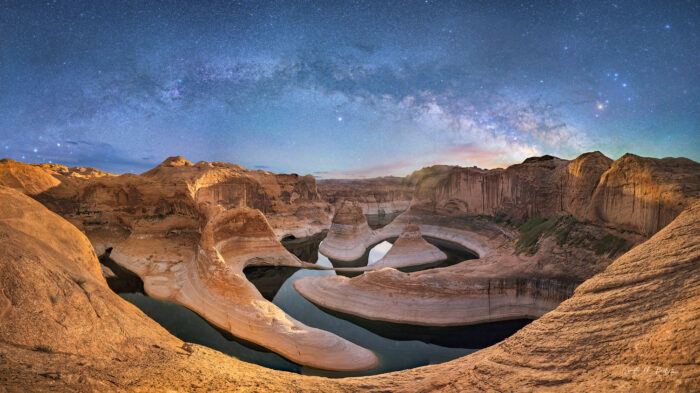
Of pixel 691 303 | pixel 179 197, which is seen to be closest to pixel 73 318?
pixel 691 303

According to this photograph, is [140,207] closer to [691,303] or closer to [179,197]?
[179,197]

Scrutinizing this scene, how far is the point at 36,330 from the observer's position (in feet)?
8.45

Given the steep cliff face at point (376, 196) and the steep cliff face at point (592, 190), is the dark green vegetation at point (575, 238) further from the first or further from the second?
the steep cliff face at point (376, 196)

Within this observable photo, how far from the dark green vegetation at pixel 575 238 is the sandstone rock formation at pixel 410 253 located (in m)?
5.02

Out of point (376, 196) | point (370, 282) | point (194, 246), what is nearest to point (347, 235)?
point (370, 282)

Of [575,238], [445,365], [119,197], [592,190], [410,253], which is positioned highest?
[592,190]

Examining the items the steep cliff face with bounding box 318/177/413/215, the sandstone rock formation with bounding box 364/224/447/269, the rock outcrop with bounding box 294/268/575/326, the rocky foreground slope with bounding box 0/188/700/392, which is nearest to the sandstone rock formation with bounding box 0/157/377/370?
the rock outcrop with bounding box 294/268/575/326

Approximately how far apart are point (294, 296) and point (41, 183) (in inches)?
623

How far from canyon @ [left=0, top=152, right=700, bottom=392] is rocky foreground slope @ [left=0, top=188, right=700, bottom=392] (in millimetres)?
20

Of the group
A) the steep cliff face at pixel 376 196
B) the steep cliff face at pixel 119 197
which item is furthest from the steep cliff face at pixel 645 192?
the steep cliff face at pixel 376 196

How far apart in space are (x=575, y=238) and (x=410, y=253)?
7.98 m

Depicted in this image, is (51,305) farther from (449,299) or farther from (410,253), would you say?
(410,253)

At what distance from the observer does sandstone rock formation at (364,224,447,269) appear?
50.2 ft

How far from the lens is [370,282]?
33.3 feet
